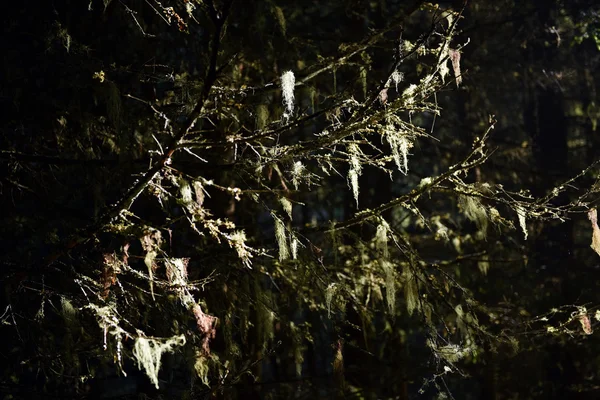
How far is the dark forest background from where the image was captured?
13.8 ft

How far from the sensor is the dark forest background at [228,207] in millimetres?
4191

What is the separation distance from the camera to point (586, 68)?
14.3 m

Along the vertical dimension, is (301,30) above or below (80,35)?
above

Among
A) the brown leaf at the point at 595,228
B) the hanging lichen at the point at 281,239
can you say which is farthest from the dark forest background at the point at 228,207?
the hanging lichen at the point at 281,239

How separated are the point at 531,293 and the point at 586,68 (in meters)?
5.74

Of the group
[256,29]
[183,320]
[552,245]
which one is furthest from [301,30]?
[552,245]

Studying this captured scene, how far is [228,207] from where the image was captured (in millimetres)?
7250

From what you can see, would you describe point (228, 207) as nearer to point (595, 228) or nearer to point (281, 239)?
point (281, 239)

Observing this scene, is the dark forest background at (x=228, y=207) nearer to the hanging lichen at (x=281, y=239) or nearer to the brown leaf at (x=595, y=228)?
the brown leaf at (x=595, y=228)

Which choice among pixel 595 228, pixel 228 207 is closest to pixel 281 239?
pixel 595 228

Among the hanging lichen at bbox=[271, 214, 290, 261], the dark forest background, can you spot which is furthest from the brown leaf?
the hanging lichen at bbox=[271, 214, 290, 261]

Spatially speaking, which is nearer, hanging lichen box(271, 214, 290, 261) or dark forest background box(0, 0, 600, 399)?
dark forest background box(0, 0, 600, 399)

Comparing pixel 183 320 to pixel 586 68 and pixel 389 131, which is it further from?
pixel 586 68

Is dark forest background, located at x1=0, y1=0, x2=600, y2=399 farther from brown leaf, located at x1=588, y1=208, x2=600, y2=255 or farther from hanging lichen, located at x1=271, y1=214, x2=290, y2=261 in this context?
hanging lichen, located at x1=271, y1=214, x2=290, y2=261
